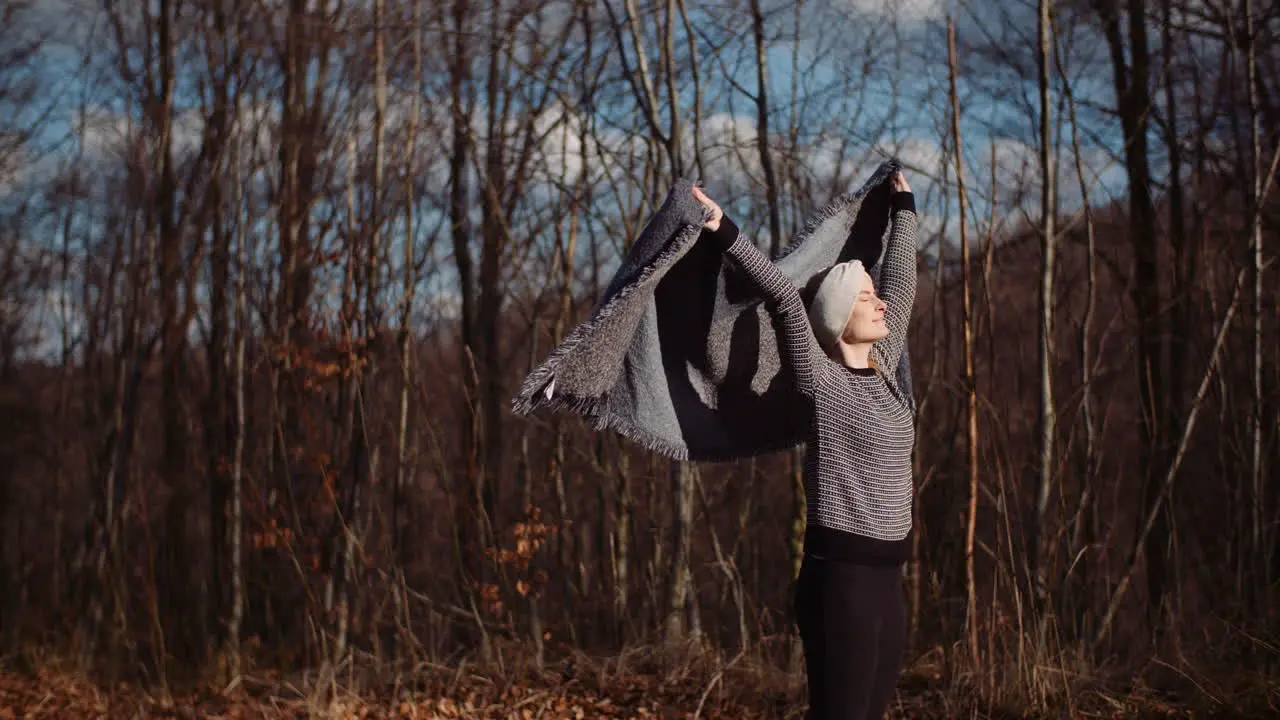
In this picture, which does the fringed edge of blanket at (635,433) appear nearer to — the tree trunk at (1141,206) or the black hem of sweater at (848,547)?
the black hem of sweater at (848,547)

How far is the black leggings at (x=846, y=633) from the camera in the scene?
2609 mm

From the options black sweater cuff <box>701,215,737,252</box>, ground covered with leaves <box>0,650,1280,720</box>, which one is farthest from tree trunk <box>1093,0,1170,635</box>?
black sweater cuff <box>701,215,737,252</box>

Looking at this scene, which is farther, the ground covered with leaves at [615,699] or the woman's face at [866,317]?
the ground covered with leaves at [615,699]

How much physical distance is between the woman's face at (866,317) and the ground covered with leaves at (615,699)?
193cm

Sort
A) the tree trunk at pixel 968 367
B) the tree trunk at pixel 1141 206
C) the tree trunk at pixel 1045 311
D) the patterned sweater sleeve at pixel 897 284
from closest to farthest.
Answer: the patterned sweater sleeve at pixel 897 284 < the tree trunk at pixel 968 367 < the tree trunk at pixel 1045 311 < the tree trunk at pixel 1141 206

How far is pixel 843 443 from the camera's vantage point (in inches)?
108

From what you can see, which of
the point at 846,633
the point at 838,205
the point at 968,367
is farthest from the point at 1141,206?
the point at 846,633

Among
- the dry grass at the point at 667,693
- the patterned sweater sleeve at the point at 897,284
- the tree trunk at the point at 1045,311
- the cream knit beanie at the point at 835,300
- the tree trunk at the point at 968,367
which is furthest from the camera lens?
the tree trunk at the point at 1045,311

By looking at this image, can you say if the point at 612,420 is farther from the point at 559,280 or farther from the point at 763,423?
the point at 559,280

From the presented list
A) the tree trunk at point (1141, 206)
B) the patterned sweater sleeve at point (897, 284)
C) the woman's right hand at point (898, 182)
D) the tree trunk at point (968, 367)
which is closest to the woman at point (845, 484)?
the patterned sweater sleeve at point (897, 284)

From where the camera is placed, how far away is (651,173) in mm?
6742

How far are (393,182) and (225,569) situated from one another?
3359mm

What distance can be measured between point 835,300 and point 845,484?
18.4 inches

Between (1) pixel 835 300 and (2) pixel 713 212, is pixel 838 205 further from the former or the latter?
(2) pixel 713 212
